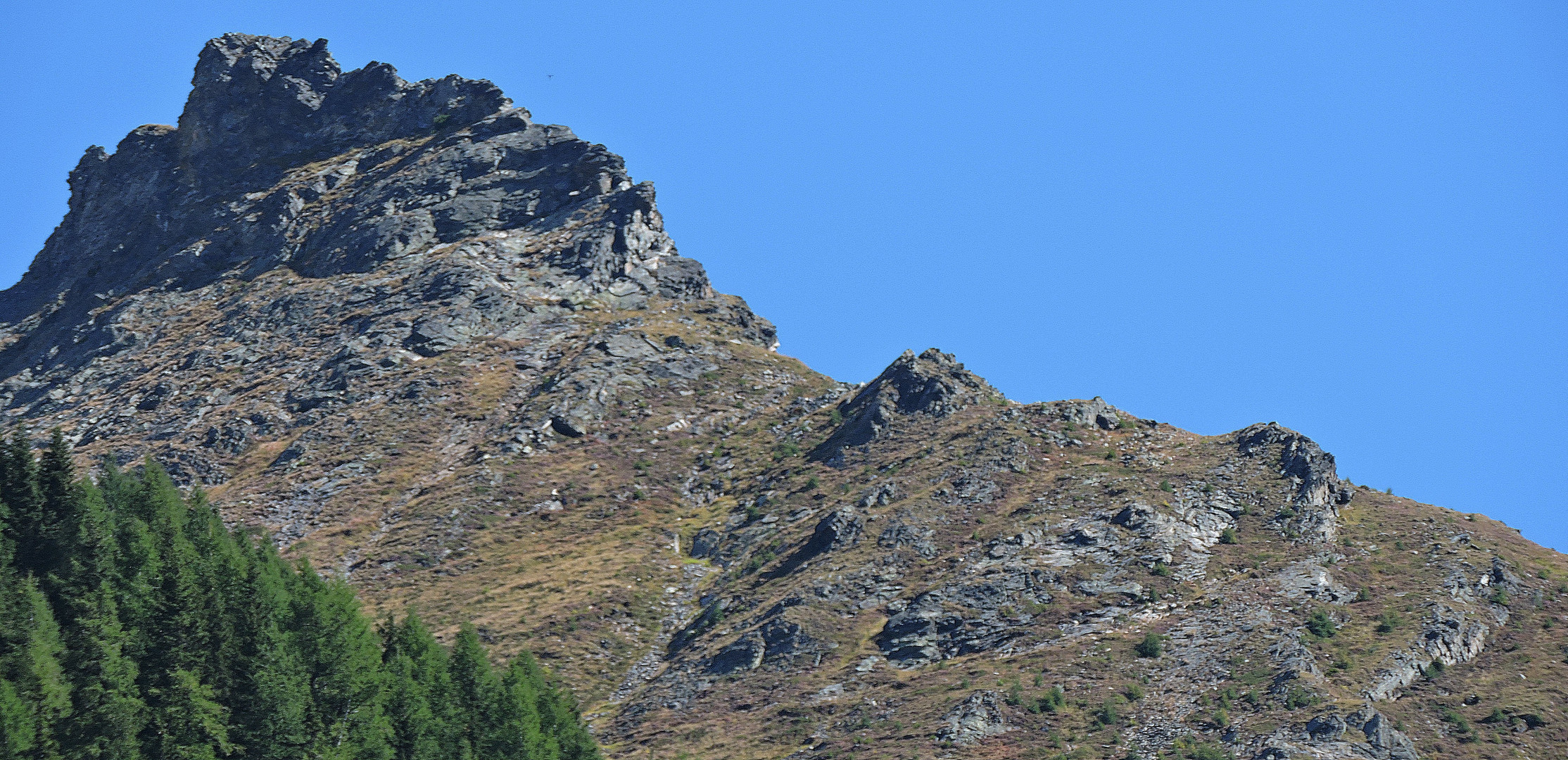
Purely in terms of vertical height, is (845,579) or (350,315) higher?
(350,315)

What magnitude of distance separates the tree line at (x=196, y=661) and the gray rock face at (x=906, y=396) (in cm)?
5013

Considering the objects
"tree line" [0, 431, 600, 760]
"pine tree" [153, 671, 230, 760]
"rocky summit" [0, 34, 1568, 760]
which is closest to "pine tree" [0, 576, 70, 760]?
"tree line" [0, 431, 600, 760]

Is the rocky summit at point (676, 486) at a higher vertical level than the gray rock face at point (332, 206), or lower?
lower

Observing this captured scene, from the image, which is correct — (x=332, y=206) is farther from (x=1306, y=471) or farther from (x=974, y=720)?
(x=974, y=720)

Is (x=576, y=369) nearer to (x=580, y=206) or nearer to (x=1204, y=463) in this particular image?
(x=580, y=206)

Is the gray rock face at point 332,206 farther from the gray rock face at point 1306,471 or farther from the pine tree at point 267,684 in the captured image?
the pine tree at point 267,684

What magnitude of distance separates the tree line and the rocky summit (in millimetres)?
15681

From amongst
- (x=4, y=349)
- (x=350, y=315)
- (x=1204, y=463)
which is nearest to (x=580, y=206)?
(x=350, y=315)

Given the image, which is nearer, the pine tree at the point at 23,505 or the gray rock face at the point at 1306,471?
the pine tree at the point at 23,505

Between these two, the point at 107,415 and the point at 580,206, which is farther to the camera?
the point at 580,206

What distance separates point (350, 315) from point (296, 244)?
66.5 feet

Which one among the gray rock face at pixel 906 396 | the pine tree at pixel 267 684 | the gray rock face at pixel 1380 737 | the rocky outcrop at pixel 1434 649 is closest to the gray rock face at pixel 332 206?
the gray rock face at pixel 906 396

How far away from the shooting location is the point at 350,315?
15375cm

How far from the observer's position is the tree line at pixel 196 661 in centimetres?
6606
